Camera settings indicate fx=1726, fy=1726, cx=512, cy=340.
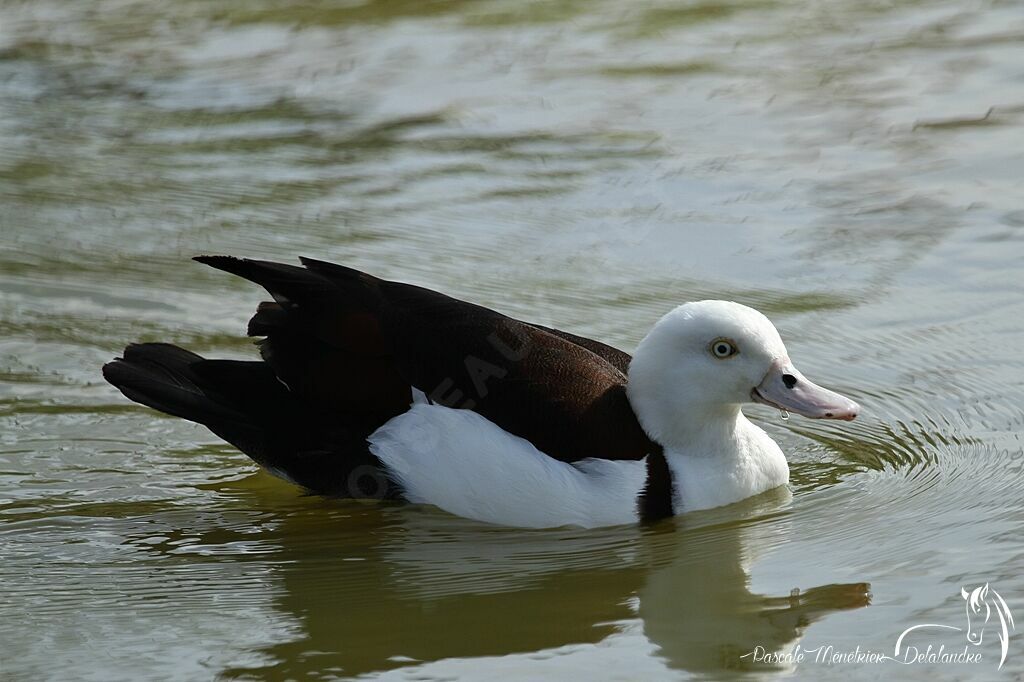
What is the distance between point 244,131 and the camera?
13094 millimetres

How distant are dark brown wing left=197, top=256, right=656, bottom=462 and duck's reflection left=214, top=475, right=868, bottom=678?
1.54ft

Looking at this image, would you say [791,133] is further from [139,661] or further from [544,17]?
[139,661]

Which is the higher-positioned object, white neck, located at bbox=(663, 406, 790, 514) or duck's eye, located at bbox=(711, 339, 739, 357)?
duck's eye, located at bbox=(711, 339, 739, 357)

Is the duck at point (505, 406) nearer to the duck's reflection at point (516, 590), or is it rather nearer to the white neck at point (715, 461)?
the white neck at point (715, 461)

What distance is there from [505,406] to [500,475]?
0.30 meters

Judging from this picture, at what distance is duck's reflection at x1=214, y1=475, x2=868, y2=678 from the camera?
255 inches

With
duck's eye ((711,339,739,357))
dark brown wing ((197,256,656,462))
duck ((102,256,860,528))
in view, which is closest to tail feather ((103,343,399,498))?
duck ((102,256,860,528))

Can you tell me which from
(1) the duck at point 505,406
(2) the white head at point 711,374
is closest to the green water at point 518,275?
(1) the duck at point 505,406

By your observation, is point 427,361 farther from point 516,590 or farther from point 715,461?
point 715,461

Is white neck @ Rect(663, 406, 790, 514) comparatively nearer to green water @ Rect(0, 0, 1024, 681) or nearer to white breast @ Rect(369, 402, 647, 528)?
green water @ Rect(0, 0, 1024, 681)

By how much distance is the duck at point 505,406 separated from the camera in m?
7.55

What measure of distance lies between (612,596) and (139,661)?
6.14 feet

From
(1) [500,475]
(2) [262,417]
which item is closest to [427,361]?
(1) [500,475]

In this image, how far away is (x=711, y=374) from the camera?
25.2 feet
